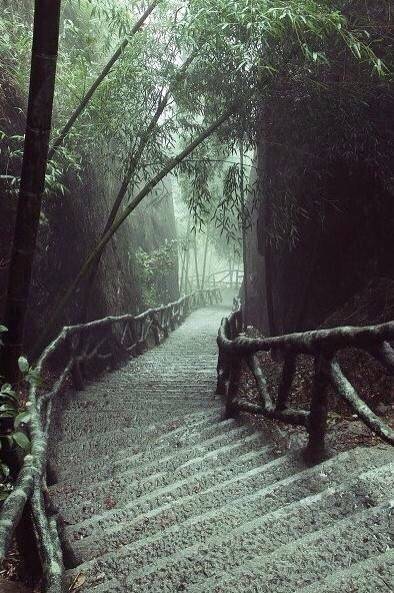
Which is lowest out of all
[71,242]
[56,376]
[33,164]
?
[56,376]

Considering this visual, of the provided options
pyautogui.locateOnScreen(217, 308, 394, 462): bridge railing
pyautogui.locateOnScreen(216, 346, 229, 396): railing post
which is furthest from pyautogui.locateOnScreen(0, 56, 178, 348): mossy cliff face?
pyautogui.locateOnScreen(217, 308, 394, 462): bridge railing

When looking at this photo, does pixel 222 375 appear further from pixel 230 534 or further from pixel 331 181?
pixel 230 534

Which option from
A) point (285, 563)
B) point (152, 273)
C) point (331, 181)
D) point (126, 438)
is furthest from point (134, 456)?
point (152, 273)

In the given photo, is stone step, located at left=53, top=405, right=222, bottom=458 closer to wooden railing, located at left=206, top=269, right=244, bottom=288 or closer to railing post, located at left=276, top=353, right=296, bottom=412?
railing post, located at left=276, top=353, right=296, bottom=412

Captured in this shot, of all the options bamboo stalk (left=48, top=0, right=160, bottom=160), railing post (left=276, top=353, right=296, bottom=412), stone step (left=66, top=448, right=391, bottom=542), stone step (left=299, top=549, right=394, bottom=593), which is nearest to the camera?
stone step (left=299, top=549, right=394, bottom=593)

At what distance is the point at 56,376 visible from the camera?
5.63m

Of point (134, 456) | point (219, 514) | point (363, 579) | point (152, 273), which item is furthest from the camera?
point (152, 273)

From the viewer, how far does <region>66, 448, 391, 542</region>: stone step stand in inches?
91.2

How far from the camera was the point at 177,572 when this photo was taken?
191 cm

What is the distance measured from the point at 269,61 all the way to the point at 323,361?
3.72 meters

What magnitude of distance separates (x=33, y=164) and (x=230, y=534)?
2107 millimetres

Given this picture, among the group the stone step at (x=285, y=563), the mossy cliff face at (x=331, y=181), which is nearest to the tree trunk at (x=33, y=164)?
the stone step at (x=285, y=563)

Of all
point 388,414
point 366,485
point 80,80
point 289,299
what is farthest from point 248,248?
point 366,485

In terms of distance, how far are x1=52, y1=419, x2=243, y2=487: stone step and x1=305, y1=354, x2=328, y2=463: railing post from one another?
41.5 inches
